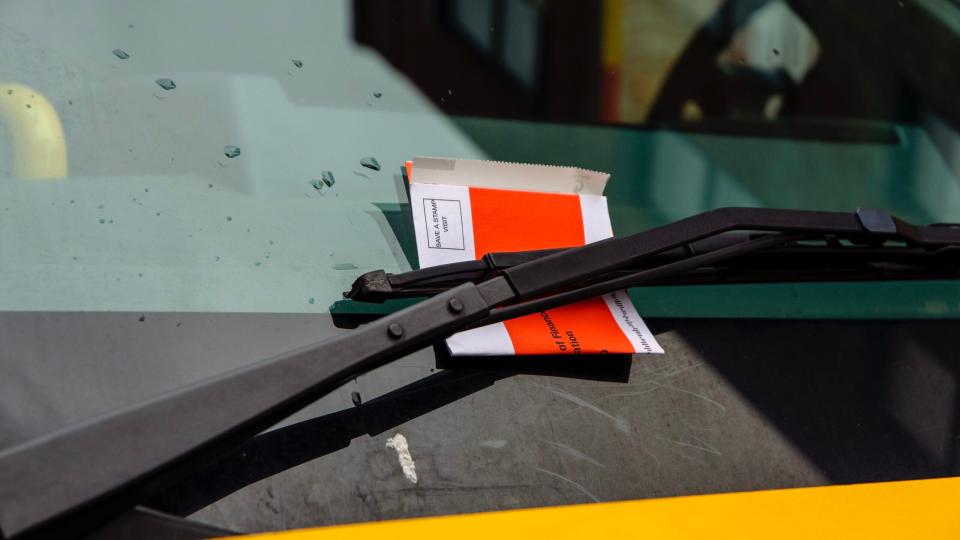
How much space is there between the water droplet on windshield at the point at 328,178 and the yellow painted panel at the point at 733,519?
49 cm

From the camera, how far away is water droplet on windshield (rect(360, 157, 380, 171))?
1.39 meters

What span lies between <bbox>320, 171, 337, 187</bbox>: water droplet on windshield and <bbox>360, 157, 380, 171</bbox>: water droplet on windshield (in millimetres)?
49

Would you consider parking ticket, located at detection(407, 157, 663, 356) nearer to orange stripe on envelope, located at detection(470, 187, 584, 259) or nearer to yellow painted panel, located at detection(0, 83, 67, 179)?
orange stripe on envelope, located at detection(470, 187, 584, 259)

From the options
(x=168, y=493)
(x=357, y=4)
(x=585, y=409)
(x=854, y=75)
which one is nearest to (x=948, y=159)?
(x=854, y=75)

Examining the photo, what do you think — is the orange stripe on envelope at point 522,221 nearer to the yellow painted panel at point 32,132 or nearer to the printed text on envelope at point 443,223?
the printed text on envelope at point 443,223

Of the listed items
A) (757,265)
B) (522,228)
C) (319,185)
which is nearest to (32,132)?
(319,185)

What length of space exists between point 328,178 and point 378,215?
80 mm

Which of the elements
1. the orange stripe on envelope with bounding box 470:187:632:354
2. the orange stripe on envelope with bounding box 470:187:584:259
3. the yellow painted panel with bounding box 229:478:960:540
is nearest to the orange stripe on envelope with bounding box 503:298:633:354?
the orange stripe on envelope with bounding box 470:187:632:354

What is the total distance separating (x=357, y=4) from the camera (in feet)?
4.96

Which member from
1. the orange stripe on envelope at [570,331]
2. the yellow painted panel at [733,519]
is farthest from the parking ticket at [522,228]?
the yellow painted panel at [733,519]

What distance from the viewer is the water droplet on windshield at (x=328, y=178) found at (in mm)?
1361

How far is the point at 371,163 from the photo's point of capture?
4.59 feet

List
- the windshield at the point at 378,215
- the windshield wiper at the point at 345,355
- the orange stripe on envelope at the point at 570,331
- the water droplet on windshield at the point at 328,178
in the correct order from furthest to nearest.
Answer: the water droplet on windshield at the point at 328,178 → the orange stripe on envelope at the point at 570,331 → the windshield at the point at 378,215 → the windshield wiper at the point at 345,355

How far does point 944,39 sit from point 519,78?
2.52 ft
